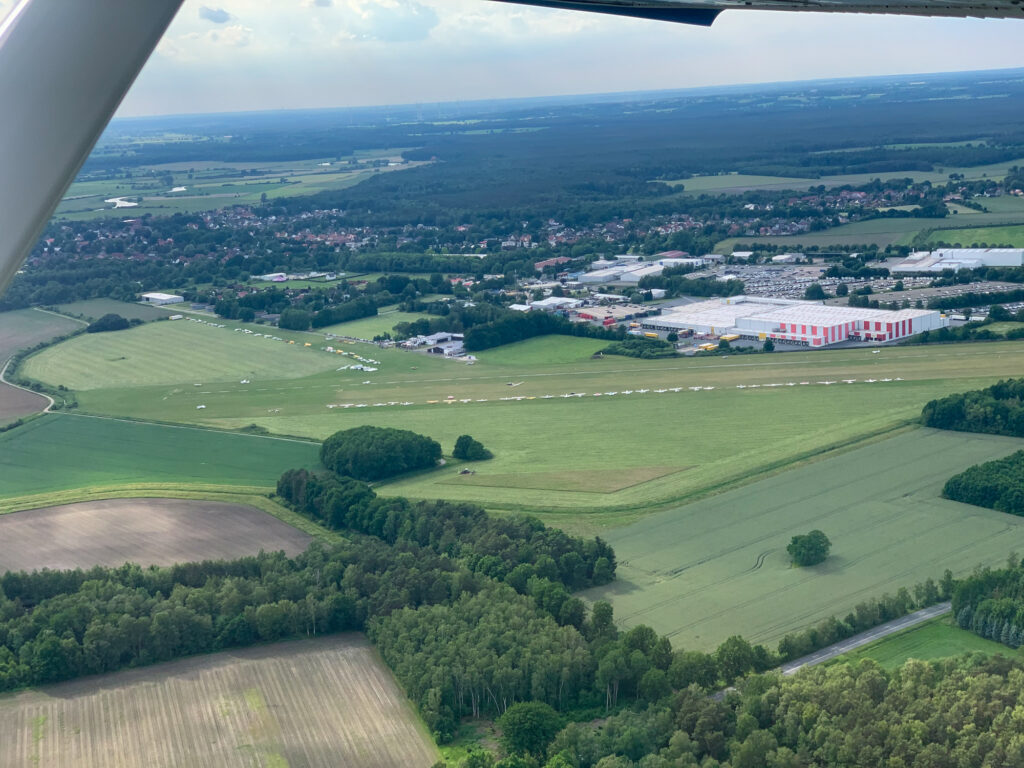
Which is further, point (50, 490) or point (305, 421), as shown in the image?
point (305, 421)

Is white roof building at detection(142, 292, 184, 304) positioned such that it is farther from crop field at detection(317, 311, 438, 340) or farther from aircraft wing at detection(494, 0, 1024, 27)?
aircraft wing at detection(494, 0, 1024, 27)

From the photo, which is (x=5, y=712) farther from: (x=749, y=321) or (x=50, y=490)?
(x=749, y=321)

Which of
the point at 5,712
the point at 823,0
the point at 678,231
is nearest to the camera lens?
the point at 823,0

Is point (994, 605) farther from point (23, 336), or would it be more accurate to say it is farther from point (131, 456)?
point (23, 336)

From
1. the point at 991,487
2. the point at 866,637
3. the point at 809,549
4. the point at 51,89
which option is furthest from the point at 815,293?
the point at 51,89

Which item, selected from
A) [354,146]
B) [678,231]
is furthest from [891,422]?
[354,146]
